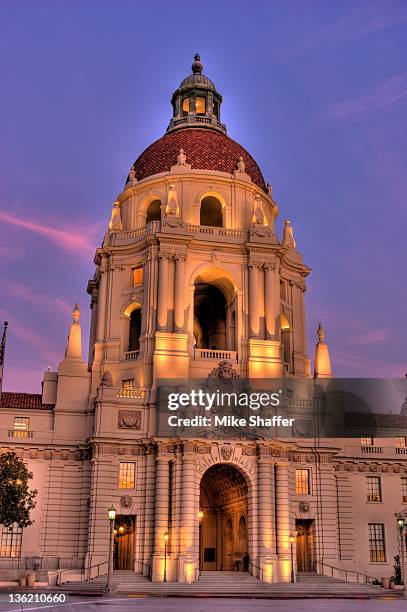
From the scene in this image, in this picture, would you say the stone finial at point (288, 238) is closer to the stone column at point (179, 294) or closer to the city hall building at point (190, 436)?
the city hall building at point (190, 436)

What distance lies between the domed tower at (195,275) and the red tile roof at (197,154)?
0.12 metres

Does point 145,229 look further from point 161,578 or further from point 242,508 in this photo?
point 161,578

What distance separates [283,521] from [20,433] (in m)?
21.2

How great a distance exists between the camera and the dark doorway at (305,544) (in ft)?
193

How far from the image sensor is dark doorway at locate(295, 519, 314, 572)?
193 ft

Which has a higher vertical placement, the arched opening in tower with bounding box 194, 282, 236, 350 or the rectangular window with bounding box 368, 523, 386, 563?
the arched opening in tower with bounding box 194, 282, 236, 350

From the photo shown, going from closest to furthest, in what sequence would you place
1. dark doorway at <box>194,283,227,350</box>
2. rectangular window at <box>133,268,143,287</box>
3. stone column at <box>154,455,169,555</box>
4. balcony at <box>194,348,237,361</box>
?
1. stone column at <box>154,455,169,555</box>
2. balcony at <box>194,348,237,361</box>
3. rectangular window at <box>133,268,143,287</box>
4. dark doorway at <box>194,283,227,350</box>

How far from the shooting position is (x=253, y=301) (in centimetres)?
6512

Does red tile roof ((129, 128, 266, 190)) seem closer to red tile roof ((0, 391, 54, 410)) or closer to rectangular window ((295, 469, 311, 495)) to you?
red tile roof ((0, 391, 54, 410))

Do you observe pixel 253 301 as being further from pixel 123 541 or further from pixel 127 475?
pixel 123 541

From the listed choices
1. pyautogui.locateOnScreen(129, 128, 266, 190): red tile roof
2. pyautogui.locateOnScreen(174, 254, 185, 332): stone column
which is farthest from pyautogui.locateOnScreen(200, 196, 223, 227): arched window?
pyautogui.locateOnScreen(174, 254, 185, 332): stone column

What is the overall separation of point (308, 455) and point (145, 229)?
2424 cm

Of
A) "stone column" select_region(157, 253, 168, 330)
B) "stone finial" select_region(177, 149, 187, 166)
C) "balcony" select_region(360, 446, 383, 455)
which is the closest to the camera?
"stone column" select_region(157, 253, 168, 330)

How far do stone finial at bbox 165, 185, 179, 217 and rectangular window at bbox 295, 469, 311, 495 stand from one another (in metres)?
24.4
